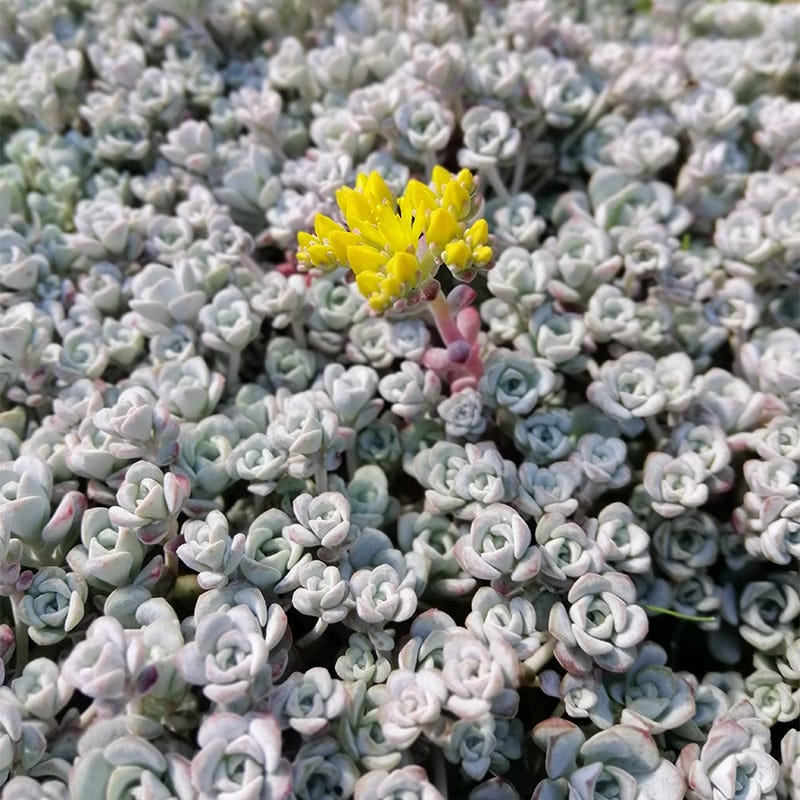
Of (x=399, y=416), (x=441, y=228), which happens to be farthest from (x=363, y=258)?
(x=399, y=416)

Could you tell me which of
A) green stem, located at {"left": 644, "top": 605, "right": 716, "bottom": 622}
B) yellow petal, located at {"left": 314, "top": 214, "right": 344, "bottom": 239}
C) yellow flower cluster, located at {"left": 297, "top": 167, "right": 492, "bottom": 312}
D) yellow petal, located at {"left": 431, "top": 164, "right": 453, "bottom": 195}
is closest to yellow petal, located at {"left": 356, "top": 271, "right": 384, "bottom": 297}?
yellow flower cluster, located at {"left": 297, "top": 167, "right": 492, "bottom": 312}

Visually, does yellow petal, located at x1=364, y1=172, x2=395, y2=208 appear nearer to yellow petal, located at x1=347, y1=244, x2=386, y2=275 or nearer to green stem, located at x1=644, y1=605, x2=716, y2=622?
yellow petal, located at x1=347, y1=244, x2=386, y2=275

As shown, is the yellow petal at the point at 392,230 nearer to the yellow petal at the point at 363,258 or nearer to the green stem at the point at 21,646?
the yellow petal at the point at 363,258

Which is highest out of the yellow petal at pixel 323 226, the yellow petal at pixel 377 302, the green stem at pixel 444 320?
the yellow petal at pixel 323 226

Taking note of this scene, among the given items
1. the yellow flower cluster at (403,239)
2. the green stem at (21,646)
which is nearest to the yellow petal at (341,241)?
the yellow flower cluster at (403,239)

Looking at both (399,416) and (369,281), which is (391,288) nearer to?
(369,281)

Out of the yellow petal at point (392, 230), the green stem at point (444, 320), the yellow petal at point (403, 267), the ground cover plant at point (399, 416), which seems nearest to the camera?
the ground cover plant at point (399, 416)

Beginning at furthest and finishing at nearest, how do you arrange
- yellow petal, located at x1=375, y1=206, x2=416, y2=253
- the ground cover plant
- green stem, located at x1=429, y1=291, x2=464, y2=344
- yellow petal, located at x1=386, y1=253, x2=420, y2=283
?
1. green stem, located at x1=429, y1=291, x2=464, y2=344
2. yellow petal, located at x1=375, y1=206, x2=416, y2=253
3. yellow petal, located at x1=386, y1=253, x2=420, y2=283
4. the ground cover plant

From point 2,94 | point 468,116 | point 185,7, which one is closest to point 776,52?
point 468,116
